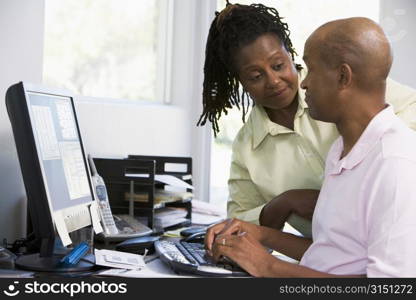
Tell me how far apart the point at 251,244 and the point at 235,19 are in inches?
33.7

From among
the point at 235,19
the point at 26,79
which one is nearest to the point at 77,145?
the point at 26,79

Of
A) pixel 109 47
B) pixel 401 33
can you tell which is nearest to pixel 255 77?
pixel 109 47

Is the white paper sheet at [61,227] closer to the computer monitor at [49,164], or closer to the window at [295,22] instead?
the computer monitor at [49,164]

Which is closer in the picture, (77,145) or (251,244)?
(251,244)

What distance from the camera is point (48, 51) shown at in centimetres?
266

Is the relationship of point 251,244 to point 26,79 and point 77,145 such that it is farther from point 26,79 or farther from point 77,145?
point 26,79

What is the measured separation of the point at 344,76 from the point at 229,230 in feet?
1.60

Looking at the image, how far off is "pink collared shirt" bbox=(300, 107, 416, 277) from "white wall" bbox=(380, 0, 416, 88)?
2.18 m

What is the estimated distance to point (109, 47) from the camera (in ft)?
10.1

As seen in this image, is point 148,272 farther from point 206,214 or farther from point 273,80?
point 206,214

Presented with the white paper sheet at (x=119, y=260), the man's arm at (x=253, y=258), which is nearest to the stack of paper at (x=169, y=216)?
the white paper sheet at (x=119, y=260)

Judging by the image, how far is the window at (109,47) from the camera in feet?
8.91

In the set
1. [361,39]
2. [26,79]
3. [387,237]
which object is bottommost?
[387,237]

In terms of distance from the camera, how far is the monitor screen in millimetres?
1384
